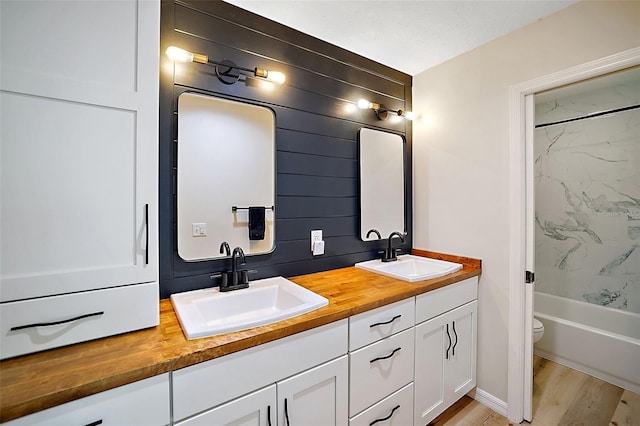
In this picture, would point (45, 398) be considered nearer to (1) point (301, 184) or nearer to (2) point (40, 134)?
(2) point (40, 134)

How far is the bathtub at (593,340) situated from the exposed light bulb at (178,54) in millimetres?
3414

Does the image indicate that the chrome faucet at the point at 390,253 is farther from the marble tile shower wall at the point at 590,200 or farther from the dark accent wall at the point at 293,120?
the marble tile shower wall at the point at 590,200

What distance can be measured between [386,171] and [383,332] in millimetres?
1279

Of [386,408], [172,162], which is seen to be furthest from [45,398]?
[386,408]

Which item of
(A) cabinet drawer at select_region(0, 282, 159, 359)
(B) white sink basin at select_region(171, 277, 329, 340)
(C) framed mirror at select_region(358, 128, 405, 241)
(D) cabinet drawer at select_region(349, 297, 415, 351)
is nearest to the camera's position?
(A) cabinet drawer at select_region(0, 282, 159, 359)

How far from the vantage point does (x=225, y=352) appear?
0.93 m

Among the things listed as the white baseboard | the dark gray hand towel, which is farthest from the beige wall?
the dark gray hand towel

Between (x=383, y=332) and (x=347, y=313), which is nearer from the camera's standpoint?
(x=347, y=313)

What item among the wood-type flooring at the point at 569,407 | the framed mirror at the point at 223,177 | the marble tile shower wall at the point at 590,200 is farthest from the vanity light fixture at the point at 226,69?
the marble tile shower wall at the point at 590,200

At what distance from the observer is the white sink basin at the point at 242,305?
1.04 meters

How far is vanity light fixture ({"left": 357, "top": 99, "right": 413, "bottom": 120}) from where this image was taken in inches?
81.2

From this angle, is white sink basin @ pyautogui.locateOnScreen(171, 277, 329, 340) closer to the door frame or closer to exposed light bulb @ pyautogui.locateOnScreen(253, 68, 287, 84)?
exposed light bulb @ pyautogui.locateOnScreen(253, 68, 287, 84)

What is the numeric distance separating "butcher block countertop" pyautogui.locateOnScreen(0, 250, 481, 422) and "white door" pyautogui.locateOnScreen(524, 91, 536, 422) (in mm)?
1137

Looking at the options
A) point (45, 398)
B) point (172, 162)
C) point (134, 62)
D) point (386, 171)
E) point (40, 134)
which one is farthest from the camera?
point (386, 171)
